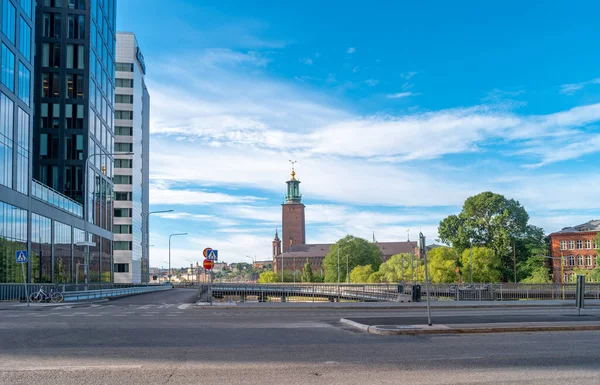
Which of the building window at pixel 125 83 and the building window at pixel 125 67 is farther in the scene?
the building window at pixel 125 83

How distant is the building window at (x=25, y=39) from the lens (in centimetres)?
5094

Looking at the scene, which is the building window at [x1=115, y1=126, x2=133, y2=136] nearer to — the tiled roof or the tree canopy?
the tree canopy

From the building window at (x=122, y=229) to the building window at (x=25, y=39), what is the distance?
65.5 metres

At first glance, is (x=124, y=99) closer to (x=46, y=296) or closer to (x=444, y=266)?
(x=444, y=266)

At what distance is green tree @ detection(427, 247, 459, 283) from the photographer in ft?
304

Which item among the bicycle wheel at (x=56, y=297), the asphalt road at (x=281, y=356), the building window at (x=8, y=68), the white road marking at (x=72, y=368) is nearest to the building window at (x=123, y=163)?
the building window at (x=8, y=68)

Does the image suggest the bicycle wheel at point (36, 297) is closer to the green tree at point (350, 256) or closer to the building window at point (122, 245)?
the building window at point (122, 245)

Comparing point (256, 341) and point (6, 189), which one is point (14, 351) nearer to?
point (256, 341)

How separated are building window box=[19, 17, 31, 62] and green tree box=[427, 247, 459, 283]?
208ft

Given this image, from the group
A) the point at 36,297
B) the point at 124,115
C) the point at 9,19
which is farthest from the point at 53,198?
the point at 124,115

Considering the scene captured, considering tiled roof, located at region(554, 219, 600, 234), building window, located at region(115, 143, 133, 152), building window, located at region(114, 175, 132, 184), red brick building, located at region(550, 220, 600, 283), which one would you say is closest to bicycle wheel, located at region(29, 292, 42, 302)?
building window, located at region(114, 175, 132, 184)

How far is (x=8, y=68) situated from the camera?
48031mm

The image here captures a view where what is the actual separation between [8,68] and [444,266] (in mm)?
65875

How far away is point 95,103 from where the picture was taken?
251 ft
